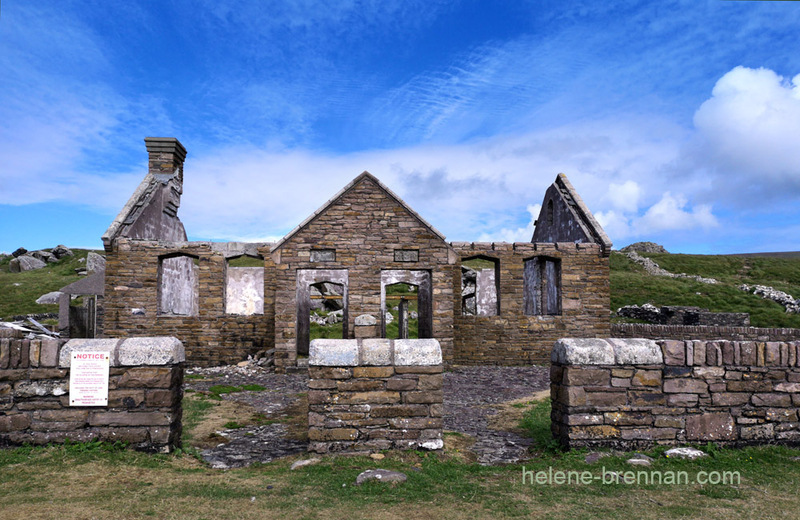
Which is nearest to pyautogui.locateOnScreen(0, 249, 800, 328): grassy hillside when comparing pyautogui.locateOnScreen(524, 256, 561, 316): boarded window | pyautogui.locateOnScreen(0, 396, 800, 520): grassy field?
pyautogui.locateOnScreen(524, 256, 561, 316): boarded window

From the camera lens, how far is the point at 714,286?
3281 centimetres

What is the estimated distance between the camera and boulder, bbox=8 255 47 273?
4478 centimetres

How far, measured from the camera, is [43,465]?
5441 millimetres

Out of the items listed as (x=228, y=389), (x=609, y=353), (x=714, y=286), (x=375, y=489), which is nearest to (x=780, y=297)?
(x=714, y=286)

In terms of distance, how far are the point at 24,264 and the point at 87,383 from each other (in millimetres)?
48929

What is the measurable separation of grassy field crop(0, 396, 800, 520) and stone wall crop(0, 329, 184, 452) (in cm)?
20

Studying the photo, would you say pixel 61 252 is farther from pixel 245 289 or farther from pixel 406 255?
pixel 406 255

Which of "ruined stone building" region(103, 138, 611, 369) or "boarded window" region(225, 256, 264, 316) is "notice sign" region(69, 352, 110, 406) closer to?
"ruined stone building" region(103, 138, 611, 369)

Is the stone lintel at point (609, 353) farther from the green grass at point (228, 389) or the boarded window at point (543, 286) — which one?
the boarded window at point (543, 286)

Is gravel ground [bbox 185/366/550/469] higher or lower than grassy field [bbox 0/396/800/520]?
lower

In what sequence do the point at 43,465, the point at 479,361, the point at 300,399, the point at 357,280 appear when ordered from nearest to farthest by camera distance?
1. the point at 43,465
2. the point at 300,399
3. the point at 357,280
4. the point at 479,361

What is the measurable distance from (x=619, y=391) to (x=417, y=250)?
9226 millimetres

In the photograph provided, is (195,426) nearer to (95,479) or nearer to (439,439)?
(95,479)

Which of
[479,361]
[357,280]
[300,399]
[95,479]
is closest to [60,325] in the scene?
[357,280]
